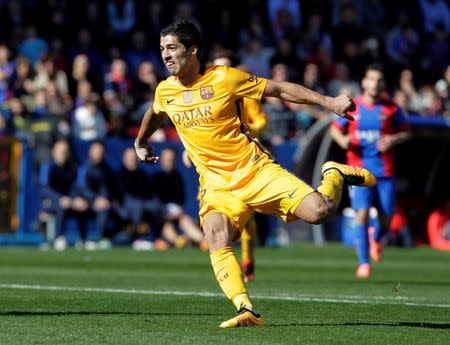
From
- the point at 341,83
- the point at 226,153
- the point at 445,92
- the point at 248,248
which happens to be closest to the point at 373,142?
the point at 248,248

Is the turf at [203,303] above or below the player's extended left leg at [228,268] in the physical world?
below

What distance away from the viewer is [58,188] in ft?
70.4

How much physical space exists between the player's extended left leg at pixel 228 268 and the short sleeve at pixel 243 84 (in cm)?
84

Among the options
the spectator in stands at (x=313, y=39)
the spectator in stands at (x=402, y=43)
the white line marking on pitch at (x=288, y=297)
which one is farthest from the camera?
the spectator in stands at (x=402, y=43)

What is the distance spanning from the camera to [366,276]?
13.8 meters

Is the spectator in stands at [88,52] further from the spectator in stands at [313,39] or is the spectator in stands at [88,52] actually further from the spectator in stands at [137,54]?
the spectator in stands at [313,39]

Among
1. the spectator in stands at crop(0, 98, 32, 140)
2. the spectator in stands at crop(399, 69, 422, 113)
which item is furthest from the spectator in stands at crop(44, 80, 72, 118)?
the spectator in stands at crop(399, 69, 422, 113)

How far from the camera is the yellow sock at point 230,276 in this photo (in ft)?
26.3

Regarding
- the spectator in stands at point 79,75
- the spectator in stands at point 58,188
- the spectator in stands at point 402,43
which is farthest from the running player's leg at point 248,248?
the spectator in stands at point 402,43

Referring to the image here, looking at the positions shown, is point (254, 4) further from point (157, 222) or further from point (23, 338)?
point (23, 338)

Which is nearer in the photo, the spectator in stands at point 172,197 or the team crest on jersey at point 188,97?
the team crest on jersey at point 188,97

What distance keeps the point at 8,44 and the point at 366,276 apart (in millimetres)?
11752

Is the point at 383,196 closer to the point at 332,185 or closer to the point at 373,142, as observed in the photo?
the point at 373,142

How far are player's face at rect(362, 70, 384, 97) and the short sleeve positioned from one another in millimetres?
5949
